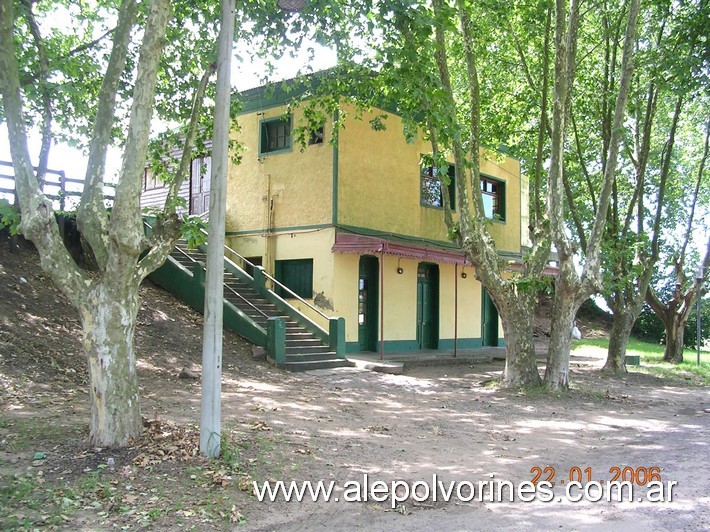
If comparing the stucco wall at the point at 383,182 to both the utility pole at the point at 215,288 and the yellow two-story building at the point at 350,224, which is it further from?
the utility pole at the point at 215,288

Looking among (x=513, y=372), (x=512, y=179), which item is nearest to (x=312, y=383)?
(x=513, y=372)

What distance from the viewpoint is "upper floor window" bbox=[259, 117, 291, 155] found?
679 inches

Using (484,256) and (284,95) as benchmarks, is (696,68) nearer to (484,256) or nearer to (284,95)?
(484,256)

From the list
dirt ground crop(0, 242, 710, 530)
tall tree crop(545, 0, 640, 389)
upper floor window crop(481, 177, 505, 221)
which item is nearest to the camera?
dirt ground crop(0, 242, 710, 530)

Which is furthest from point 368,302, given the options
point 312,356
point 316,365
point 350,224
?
point 316,365

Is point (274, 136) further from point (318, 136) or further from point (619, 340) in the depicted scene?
point (619, 340)

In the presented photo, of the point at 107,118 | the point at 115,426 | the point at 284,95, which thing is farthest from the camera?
the point at 284,95

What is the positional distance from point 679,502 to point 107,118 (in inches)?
263

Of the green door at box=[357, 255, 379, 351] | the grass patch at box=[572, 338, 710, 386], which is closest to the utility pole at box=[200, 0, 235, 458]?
the green door at box=[357, 255, 379, 351]

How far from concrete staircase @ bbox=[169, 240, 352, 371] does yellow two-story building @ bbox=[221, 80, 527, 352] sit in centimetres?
104

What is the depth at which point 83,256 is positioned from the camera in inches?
596

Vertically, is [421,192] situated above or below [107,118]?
above

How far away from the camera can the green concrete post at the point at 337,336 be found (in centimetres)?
1430

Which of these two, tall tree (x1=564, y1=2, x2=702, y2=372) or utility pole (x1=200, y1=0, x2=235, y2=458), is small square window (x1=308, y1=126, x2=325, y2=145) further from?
utility pole (x1=200, y1=0, x2=235, y2=458)
